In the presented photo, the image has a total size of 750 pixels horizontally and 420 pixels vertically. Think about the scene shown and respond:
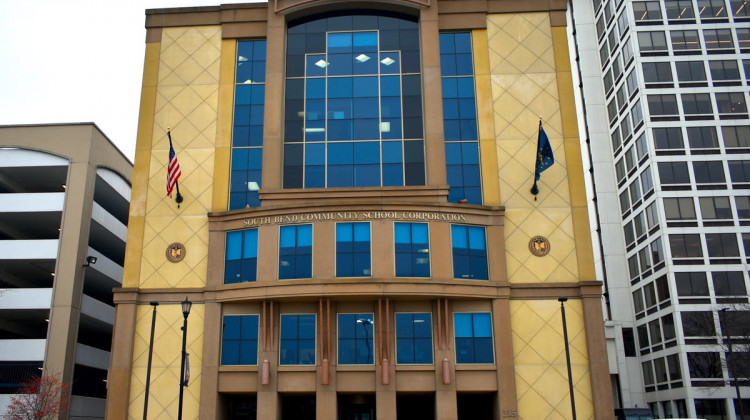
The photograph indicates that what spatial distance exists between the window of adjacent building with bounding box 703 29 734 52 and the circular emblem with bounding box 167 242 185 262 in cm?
5201

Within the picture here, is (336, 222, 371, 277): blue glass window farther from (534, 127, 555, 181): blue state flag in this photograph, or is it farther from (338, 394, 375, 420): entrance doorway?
(534, 127, 555, 181): blue state flag

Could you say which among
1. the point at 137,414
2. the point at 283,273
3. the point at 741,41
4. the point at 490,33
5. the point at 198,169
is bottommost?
the point at 137,414

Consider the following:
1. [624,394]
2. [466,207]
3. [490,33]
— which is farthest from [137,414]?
[624,394]

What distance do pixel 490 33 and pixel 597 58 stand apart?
39176 millimetres

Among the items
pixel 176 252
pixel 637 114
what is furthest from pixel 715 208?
pixel 176 252

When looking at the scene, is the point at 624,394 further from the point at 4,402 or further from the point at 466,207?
the point at 4,402

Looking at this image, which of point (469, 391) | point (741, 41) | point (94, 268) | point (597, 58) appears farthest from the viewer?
point (597, 58)

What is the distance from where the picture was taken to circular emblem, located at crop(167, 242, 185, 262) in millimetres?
41031

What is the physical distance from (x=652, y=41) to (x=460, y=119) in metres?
33.3

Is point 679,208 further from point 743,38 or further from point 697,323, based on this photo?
point 743,38

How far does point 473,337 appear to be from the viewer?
38.6m

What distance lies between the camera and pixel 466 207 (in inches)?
1570

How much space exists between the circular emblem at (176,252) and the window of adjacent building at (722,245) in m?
44.5

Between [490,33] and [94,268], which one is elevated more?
[490,33]
